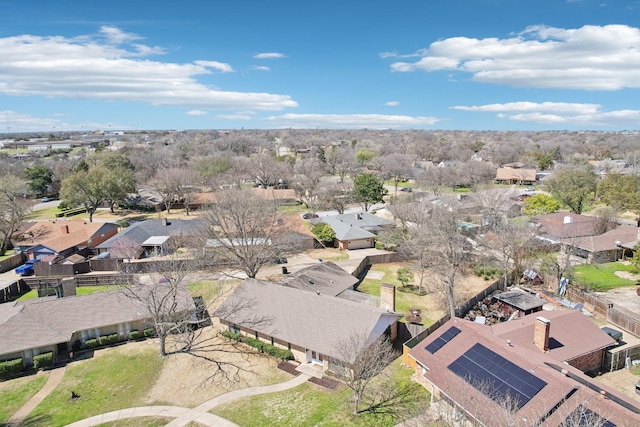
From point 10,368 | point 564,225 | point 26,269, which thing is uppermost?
point 564,225

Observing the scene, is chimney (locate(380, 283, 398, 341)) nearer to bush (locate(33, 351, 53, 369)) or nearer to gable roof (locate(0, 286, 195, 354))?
gable roof (locate(0, 286, 195, 354))

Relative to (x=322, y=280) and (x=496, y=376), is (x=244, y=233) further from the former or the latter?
(x=496, y=376)

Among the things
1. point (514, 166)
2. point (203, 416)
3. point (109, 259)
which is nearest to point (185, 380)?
point (203, 416)

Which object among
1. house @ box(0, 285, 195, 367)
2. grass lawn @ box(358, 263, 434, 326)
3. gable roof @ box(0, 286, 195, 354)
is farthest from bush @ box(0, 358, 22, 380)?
grass lawn @ box(358, 263, 434, 326)

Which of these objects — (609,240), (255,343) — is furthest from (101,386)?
(609,240)

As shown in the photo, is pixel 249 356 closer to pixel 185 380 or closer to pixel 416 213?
pixel 185 380

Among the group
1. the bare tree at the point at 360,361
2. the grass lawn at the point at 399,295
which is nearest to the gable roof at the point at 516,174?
the grass lawn at the point at 399,295
